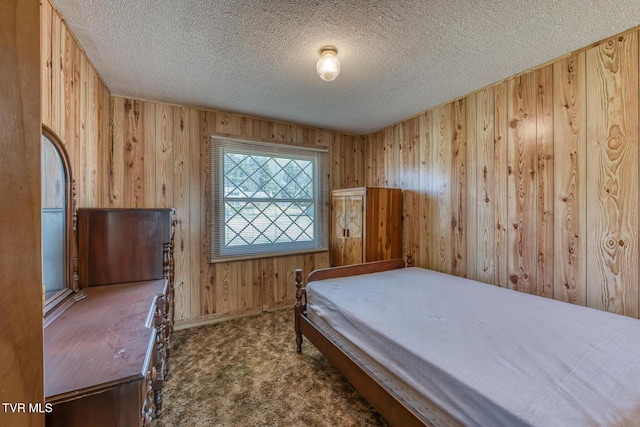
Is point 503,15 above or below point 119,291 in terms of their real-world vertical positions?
above

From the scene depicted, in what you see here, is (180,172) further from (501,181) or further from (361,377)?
(501,181)

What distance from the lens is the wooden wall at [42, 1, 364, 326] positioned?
2.09 m

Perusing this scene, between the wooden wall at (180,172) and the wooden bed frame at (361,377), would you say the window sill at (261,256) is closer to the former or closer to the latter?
the wooden wall at (180,172)

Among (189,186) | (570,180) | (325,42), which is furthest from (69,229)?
(570,180)

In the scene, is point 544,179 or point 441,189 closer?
point 544,179

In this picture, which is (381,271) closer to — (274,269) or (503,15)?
(274,269)

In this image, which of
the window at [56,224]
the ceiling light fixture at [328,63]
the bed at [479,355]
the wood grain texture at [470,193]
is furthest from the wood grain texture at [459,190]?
the window at [56,224]

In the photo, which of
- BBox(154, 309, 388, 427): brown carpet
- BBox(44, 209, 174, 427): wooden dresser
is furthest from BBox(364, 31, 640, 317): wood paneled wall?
BBox(44, 209, 174, 427): wooden dresser

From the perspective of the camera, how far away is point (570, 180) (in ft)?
6.22

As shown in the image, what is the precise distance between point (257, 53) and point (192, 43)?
0.43 meters

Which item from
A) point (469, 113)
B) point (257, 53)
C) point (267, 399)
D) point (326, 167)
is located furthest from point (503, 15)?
point (267, 399)

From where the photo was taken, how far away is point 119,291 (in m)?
1.62

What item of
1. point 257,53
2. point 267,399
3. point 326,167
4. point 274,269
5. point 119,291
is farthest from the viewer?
point 326,167

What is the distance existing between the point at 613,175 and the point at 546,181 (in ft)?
1.15
